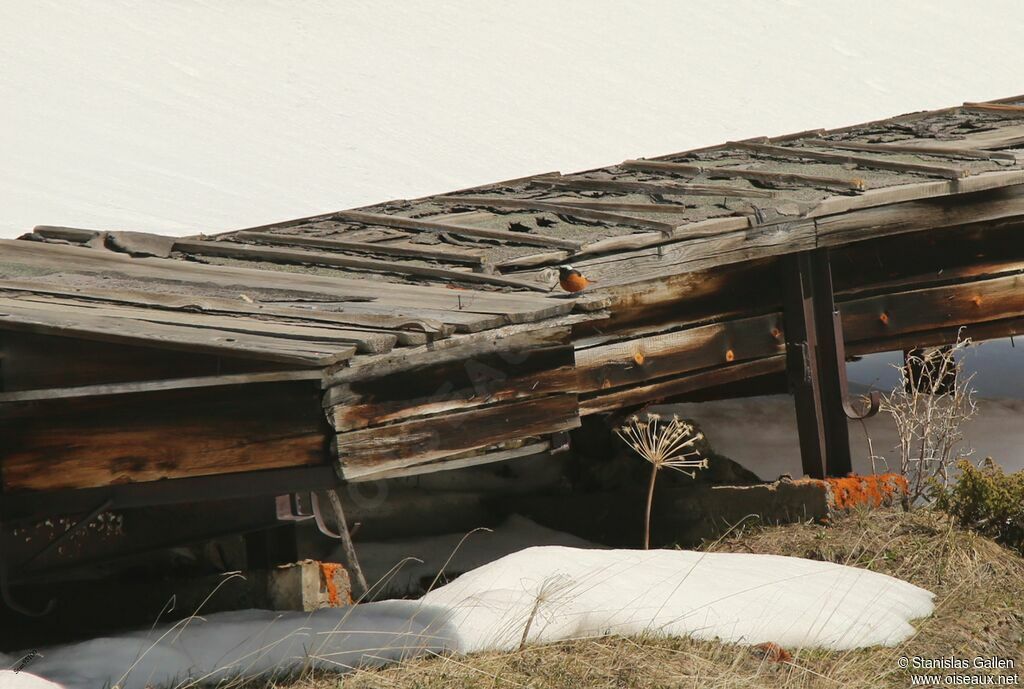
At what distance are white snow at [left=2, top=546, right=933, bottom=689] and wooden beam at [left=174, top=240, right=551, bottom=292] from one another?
4.63 ft

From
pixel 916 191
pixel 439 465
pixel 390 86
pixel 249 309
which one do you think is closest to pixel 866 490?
pixel 916 191

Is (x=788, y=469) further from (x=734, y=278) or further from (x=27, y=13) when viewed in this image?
(x=27, y=13)

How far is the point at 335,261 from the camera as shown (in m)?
7.25

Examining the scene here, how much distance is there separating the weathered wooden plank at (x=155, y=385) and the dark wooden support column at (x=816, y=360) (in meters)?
4.40

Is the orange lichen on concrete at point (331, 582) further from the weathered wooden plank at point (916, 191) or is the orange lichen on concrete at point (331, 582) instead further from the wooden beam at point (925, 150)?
the wooden beam at point (925, 150)

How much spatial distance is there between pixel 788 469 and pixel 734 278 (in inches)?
101

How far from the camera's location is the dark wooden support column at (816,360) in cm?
829

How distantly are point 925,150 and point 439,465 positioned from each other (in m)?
5.82

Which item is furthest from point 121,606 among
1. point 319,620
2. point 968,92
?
point 968,92

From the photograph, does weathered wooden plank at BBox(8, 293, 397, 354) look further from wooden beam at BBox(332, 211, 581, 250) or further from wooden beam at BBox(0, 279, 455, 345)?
wooden beam at BBox(332, 211, 581, 250)

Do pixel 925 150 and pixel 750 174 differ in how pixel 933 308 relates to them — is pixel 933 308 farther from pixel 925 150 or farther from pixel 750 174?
pixel 750 174

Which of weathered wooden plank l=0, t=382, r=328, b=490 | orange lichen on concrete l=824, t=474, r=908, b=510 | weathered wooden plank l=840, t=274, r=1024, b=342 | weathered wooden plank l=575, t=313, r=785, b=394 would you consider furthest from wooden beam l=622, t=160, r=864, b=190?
weathered wooden plank l=0, t=382, r=328, b=490

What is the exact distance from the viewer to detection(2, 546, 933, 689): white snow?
17.1 ft

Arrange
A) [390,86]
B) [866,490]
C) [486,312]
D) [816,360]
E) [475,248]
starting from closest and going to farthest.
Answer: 1. [486,312]
2. [475,248]
3. [866,490]
4. [816,360]
5. [390,86]
